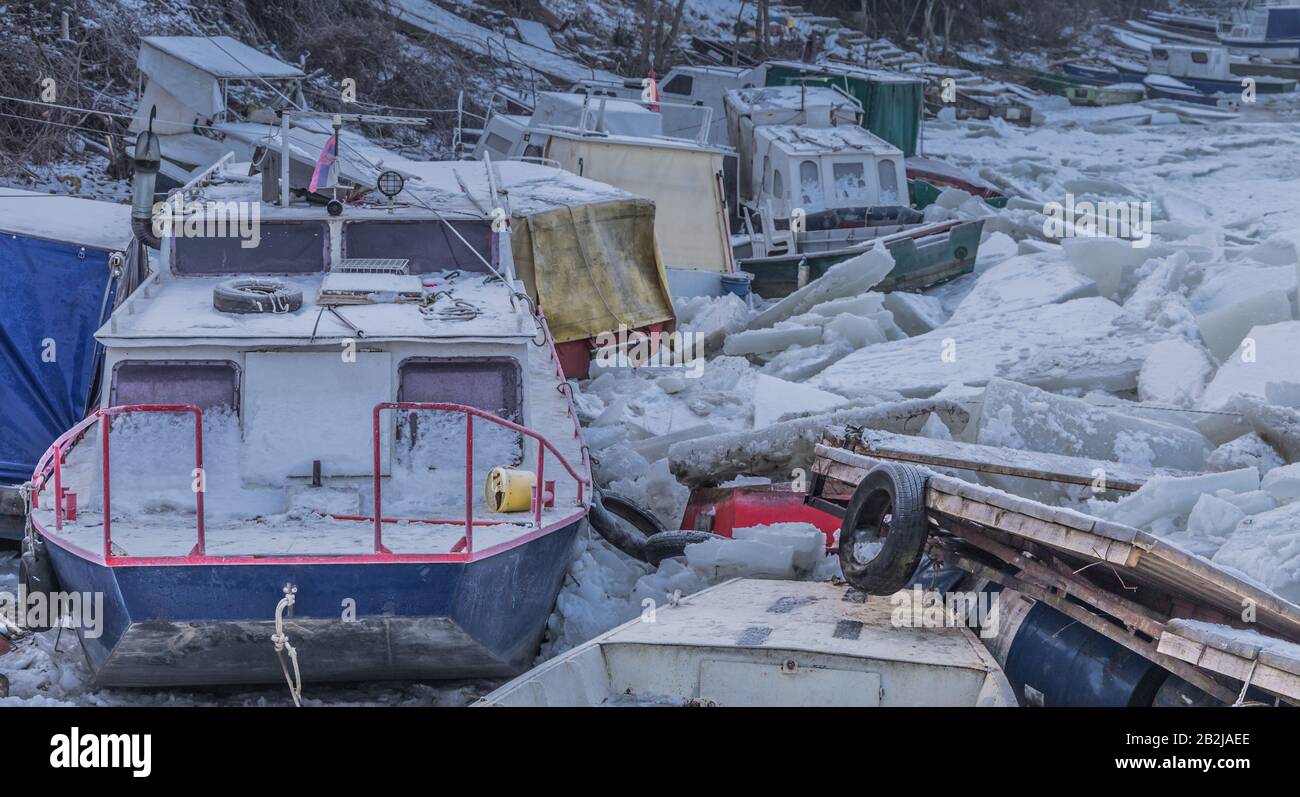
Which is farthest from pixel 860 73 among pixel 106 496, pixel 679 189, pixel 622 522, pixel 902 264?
pixel 106 496

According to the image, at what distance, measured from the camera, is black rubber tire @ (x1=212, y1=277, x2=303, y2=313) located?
8.16 metres

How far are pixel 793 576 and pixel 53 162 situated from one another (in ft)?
44.8

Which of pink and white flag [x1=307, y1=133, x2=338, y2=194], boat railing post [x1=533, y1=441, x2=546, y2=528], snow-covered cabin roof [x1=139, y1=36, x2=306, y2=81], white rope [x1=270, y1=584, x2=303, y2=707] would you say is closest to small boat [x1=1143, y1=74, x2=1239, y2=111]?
snow-covered cabin roof [x1=139, y1=36, x2=306, y2=81]

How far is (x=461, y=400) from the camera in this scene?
26.6ft

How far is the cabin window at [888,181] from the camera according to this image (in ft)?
61.6

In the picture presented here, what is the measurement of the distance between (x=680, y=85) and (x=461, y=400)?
1739cm

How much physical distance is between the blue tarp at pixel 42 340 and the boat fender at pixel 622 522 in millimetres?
3850

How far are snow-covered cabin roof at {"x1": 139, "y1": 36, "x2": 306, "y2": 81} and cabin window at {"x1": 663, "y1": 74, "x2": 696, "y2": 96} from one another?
8535mm

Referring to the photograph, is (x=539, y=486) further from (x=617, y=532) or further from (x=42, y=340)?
(x=42, y=340)

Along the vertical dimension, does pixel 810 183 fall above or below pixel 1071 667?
above

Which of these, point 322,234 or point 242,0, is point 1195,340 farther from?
point 242,0

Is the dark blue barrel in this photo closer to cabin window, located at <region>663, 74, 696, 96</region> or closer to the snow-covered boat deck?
the snow-covered boat deck

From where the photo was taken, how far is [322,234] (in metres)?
9.30
